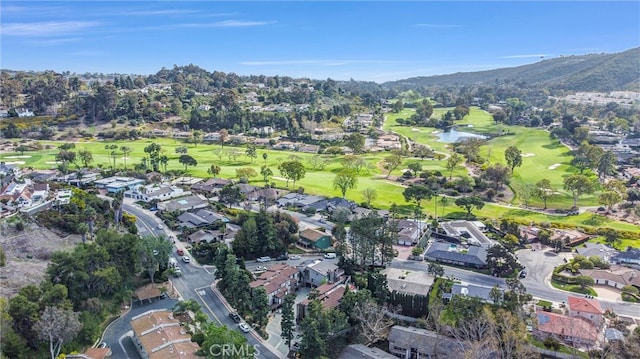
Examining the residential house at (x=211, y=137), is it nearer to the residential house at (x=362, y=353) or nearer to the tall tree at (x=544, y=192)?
the tall tree at (x=544, y=192)

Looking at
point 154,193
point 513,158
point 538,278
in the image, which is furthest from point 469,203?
point 154,193

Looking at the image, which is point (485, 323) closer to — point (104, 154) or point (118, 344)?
point (118, 344)

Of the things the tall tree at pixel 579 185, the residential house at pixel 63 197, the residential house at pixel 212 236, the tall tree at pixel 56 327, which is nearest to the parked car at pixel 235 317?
the tall tree at pixel 56 327

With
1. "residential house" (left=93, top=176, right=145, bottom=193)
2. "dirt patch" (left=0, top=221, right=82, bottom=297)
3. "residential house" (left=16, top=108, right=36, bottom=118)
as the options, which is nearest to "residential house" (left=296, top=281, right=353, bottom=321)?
"dirt patch" (left=0, top=221, right=82, bottom=297)

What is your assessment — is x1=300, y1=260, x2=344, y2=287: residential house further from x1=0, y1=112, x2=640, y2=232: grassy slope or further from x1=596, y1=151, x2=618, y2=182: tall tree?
x1=596, y1=151, x2=618, y2=182: tall tree

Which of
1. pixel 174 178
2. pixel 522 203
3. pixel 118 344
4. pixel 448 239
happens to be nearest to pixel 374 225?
pixel 448 239

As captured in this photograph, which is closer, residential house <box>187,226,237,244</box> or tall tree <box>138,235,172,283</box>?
tall tree <box>138,235,172,283</box>

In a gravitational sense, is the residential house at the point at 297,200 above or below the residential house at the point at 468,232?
above
